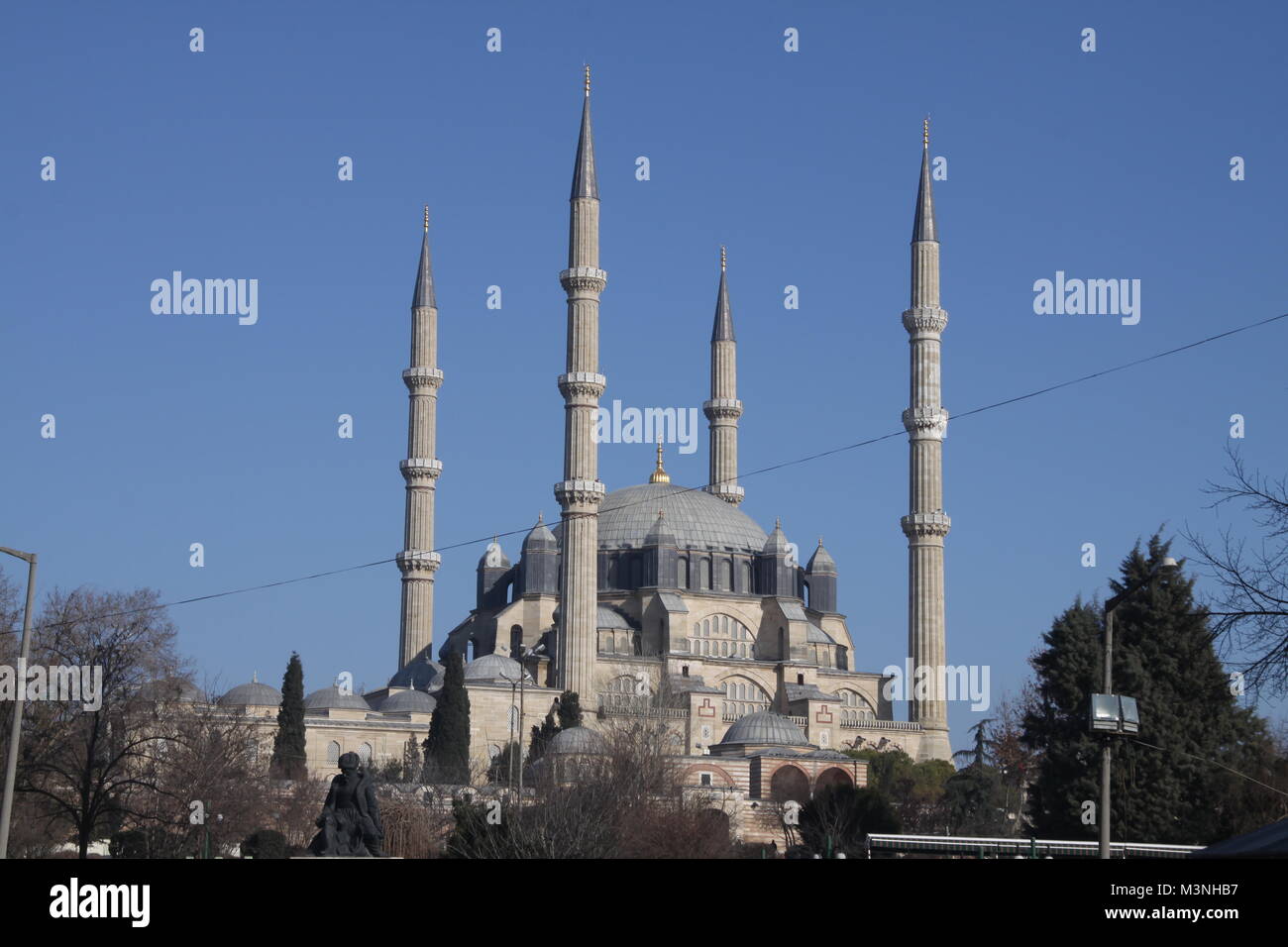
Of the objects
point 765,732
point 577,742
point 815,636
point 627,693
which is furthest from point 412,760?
point 815,636

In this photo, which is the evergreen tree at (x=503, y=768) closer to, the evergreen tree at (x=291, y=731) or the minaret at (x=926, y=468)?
the evergreen tree at (x=291, y=731)

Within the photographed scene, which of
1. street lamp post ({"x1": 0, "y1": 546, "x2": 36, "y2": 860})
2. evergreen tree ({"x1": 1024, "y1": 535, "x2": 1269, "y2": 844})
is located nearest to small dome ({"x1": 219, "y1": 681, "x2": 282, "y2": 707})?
evergreen tree ({"x1": 1024, "y1": 535, "x2": 1269, "y2": 844})

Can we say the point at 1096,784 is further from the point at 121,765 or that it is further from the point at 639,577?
the point at 639,577

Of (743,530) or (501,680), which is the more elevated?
(743,530)

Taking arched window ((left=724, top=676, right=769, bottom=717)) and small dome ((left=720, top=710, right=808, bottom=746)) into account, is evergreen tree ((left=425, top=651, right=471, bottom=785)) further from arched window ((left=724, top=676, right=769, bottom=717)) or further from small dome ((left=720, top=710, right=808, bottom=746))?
arched window ((left=724, top=676, right=769, bottom=717))

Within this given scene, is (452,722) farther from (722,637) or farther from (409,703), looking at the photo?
(722,637)
